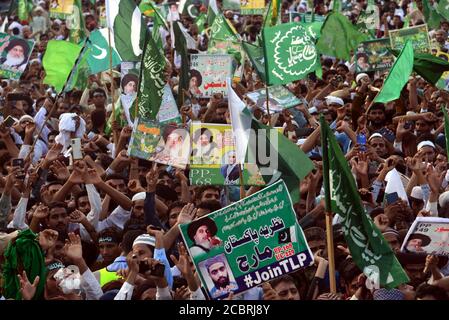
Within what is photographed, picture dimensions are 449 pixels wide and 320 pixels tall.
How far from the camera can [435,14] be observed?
18.0m

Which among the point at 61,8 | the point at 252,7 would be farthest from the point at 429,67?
the point at 61,8

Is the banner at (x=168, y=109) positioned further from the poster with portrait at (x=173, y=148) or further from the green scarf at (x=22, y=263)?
the green scarf at (x=22, y=263)

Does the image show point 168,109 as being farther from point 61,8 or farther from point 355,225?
point 61,8

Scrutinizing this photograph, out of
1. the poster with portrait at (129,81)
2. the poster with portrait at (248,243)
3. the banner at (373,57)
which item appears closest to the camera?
the poster with portrait at (248,243)

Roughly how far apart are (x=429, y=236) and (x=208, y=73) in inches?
252

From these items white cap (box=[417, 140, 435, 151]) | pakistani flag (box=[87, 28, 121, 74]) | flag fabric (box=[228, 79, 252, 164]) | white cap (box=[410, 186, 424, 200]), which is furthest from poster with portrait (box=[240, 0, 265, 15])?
flag fabric (box=[228, 79, 252, 164])

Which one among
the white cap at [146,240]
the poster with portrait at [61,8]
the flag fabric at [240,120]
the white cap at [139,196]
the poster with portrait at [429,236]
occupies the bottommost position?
the poster with portrait at [61,8]

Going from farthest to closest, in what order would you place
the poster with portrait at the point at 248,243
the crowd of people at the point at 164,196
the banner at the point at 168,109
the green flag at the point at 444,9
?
the green flag at the point at 444,9, the banner at the point at 168,109, the crowd of people at the point at 164,196, the poster with portrait at the point at 248,243

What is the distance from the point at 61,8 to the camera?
2061 cm

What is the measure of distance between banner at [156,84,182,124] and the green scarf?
3.97 m

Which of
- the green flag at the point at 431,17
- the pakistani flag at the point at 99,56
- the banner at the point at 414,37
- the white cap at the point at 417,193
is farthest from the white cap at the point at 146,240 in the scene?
the green flag at the point at 431,17

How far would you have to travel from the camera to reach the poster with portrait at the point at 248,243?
24.1 feet

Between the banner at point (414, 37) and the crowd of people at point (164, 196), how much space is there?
47cm
